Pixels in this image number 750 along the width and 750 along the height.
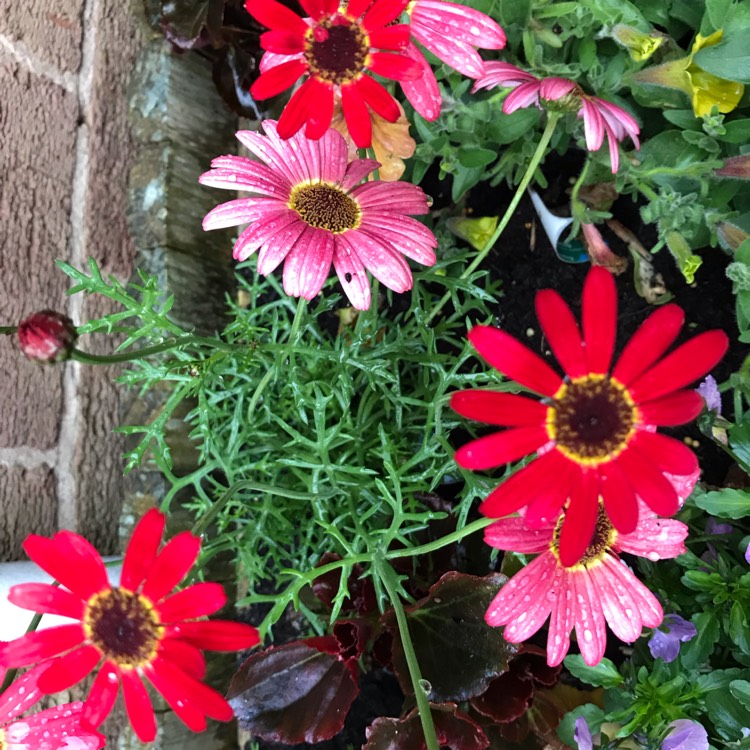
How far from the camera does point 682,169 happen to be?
33.8 inches

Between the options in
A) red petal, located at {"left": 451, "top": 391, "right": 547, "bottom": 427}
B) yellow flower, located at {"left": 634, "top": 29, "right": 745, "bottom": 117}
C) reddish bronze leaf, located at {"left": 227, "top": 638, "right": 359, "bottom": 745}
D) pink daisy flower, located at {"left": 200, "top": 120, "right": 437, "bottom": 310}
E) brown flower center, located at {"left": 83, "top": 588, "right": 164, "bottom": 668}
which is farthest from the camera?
reddish bronze leaf, located at {"left": 227, "top": 638, "right": 359, "bottom": 745}

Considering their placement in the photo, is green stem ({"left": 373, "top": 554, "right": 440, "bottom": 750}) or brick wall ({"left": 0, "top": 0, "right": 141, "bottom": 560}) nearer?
green stem ({"left": 373, "top": 554, "right": 440, "bottom": 750})

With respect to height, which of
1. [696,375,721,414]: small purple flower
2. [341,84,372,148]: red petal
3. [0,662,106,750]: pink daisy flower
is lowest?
[696,375,721,414]: small purple flower

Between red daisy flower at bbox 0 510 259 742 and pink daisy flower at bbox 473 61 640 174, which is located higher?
pink daisy flower at bbox 473 61 640 174

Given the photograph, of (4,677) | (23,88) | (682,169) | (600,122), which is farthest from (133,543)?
(23,88)

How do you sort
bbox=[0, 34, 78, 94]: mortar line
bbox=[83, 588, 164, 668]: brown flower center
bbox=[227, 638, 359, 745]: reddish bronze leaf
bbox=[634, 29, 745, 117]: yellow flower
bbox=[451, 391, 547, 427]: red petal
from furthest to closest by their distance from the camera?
bbox=[0, 34, 78, 94]: mortar line → bbox=[227, 638, 359, 745]: reddish bronze leaf → bbox=[634, 29, 745, 117]: yellow flower → bbox=[83, 588, 164, 668]: brown flower center → bbox=[451, 391, 547, 427]: red petal

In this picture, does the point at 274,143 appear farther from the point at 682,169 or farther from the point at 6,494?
the point at 6,494

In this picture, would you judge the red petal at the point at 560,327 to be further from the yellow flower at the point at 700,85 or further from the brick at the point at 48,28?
the brick at the point at 48,28

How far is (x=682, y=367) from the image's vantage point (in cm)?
50

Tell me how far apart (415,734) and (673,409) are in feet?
1.76

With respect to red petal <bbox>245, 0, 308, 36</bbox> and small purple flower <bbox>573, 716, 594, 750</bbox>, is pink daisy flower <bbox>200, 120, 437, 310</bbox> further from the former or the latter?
small purple flower <bbox>573, 716, 594, 750</bbox>

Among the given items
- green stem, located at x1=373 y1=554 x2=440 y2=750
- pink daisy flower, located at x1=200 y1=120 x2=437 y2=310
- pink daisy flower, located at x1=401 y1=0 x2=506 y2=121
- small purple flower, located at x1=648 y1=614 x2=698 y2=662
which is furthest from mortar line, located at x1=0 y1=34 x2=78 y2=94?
small purple flower, located at x1=648 y1=614 x2=698 y2=662

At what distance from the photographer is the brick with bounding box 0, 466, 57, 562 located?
111 cm

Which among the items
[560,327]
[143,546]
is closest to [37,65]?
[143,546]
